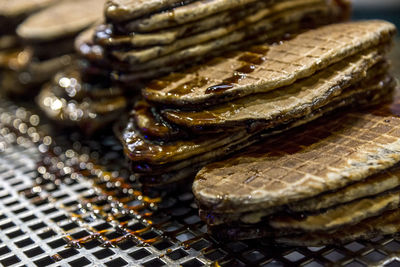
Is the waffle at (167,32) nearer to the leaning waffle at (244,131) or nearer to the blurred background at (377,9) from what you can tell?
the leaning waffle at (244,131)

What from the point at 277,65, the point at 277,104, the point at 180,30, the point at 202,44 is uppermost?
A: the point at 180,30

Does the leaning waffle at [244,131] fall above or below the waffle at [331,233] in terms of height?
above

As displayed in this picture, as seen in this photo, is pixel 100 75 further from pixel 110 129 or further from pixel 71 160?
pixel 71 160

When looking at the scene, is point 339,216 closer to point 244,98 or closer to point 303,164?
point 303,164

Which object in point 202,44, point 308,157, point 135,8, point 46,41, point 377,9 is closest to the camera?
point 308,157

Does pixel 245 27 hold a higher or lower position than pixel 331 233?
higher

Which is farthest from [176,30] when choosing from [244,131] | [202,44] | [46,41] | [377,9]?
[377,9]

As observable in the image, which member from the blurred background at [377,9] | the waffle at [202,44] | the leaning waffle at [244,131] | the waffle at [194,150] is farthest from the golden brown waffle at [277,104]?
the blurred background at [377,9]
